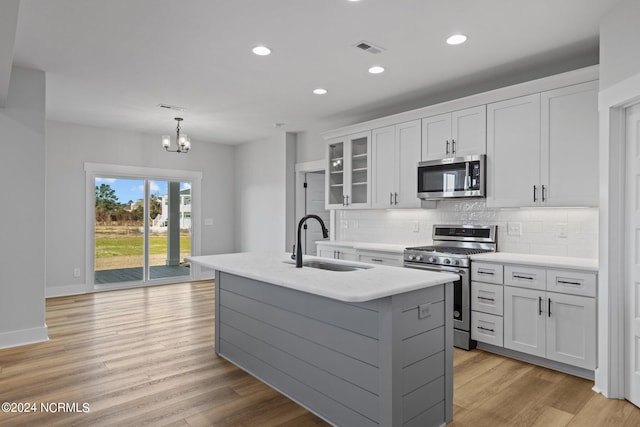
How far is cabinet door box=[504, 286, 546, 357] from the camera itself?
124 inches

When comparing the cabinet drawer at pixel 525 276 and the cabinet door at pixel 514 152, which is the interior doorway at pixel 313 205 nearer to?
the cabinet door at pixel 514 152

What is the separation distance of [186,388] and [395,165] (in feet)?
10.4

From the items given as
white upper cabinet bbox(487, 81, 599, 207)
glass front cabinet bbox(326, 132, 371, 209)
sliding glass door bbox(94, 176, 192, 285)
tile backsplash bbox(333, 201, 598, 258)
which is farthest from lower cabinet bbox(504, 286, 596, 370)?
sliding glass door bbox(94, 176, 192, 285)

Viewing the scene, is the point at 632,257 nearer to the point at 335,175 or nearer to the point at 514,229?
the point at 514,229

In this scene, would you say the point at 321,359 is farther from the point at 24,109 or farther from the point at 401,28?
the point at 24,109

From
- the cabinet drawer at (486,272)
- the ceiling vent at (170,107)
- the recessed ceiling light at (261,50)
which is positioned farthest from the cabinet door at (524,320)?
the ceiling vent at (170,107)

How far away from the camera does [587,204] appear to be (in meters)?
3.11

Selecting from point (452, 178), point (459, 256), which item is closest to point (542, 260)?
point (459, 256)

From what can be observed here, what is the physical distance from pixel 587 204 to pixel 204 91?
3887 mm

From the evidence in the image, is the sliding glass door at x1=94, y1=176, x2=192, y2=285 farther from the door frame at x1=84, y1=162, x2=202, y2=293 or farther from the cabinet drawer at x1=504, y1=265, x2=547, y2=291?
the cabinet drawer at x1=504, y1=265, x2=547, y2=291

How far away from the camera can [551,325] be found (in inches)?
122

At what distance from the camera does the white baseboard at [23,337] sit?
12.0 feet

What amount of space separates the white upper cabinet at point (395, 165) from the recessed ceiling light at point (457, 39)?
128cm

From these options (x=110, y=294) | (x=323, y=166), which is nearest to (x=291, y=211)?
(x=323, y=166)
